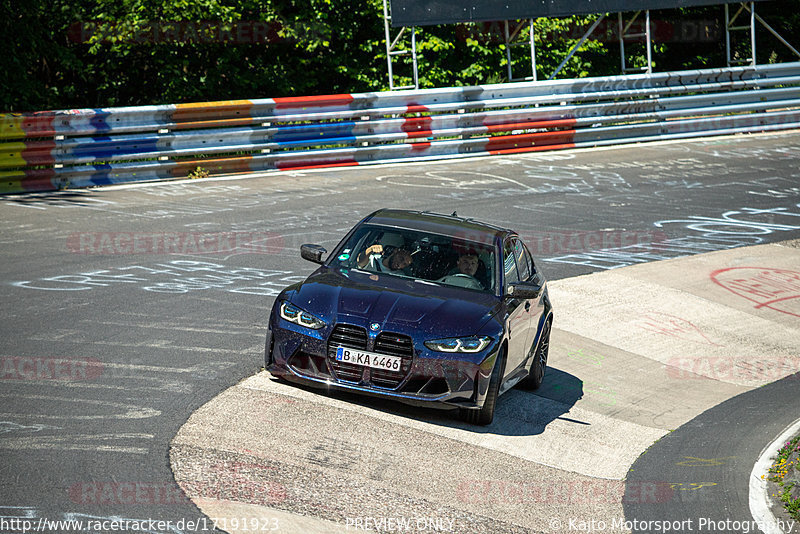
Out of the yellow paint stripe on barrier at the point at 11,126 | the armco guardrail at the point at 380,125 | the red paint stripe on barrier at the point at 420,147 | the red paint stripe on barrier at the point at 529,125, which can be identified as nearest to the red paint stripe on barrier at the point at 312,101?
the armco guardrail at the point at 380,125

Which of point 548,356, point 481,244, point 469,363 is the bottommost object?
point 548,356

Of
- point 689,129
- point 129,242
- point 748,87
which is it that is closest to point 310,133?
point 129,242

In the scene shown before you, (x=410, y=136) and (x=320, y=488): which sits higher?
(x=410, y=136)

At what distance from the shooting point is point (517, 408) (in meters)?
8.80

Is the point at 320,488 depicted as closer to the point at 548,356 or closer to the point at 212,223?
the point at 548,356

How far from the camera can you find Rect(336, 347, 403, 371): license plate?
7.66 meters

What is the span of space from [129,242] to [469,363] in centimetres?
719

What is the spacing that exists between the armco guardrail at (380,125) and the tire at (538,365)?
10234mm

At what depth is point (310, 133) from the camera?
19531 millimetres

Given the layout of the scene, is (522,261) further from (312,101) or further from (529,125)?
(529,125)

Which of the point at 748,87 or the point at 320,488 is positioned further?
the point at 748,87

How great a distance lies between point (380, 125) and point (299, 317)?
12735mm

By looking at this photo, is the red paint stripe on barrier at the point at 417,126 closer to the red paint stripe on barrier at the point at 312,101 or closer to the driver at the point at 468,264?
the red paint stripe on barrier at the point at 312,101

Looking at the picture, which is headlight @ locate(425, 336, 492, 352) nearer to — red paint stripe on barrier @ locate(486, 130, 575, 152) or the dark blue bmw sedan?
the dark blue bmw sedan
